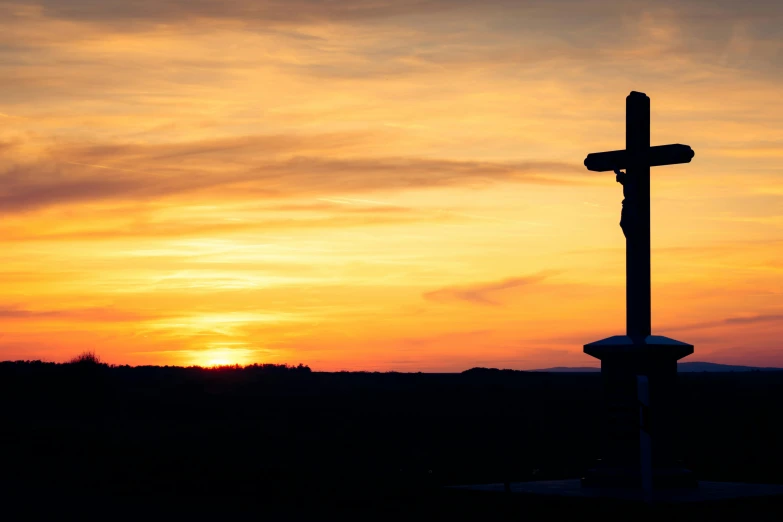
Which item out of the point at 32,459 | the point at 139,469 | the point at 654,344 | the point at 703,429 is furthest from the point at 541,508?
the point at 703,429

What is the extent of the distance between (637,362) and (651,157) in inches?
125

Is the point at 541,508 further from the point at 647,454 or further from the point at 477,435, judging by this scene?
the point at 477,435

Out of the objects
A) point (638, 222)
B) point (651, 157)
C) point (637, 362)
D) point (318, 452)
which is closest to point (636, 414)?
point (637, 362)

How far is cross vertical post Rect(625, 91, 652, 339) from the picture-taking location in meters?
16.7

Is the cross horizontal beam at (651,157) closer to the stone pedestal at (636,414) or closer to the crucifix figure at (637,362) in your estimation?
the crucifix figure at (637,362)

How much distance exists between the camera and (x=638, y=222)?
1689 centimetres

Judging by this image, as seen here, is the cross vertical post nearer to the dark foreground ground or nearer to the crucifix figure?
the crucifix figure

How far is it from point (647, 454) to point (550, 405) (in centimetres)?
3326

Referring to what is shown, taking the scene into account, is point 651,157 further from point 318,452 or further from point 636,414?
point 318,452

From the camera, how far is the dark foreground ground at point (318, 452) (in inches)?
599

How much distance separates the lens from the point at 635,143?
17.2m

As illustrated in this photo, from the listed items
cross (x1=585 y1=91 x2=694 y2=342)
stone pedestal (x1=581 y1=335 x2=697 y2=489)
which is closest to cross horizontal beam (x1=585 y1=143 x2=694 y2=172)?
cross (x1=585 y1=91 x2=694 y2=342)

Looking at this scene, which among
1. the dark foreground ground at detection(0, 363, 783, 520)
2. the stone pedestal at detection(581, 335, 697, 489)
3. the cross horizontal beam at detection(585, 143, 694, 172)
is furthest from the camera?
the cross horizontal beam at detection(585, 143, 694, 172)

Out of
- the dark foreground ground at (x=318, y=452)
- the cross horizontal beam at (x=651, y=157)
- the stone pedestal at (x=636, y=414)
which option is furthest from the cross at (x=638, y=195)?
the dark foreground ground at (x=318, y=452)
